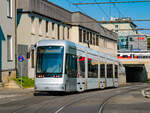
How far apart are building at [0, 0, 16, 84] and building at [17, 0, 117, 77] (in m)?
1.63

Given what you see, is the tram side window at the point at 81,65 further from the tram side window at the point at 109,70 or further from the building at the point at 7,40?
the tram side window at the point at 109,70

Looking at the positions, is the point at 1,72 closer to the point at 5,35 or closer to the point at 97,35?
the point at 5,35

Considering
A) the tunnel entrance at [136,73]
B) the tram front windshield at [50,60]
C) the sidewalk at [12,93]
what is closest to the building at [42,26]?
the sidewalk at [12,93]

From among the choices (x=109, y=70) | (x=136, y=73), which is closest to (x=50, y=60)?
(x=109, y=70)

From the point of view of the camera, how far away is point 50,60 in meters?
20.7

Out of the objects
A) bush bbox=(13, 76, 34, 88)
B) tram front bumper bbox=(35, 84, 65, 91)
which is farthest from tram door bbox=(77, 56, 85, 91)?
bush bbox=(13, 76, 34, 88)

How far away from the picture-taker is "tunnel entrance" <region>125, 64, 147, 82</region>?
84.5 meters

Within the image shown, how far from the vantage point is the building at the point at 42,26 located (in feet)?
114

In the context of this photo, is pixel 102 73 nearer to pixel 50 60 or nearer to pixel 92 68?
pixel 92 68

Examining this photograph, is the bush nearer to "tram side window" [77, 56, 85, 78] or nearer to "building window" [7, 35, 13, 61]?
"building window" [7, 35, 13, 61]

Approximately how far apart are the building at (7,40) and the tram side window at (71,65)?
8.41 meters

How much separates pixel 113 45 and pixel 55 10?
3280 cm

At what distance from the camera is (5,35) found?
29797 mm

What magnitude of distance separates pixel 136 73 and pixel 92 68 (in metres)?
69.5
